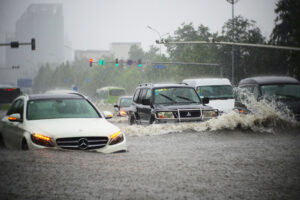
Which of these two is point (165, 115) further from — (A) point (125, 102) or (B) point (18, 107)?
(A) point (125, 102)

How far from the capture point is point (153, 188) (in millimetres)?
6543

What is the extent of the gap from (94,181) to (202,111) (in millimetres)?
8490

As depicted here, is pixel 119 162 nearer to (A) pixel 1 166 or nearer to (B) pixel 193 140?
(A) pixel 1 166

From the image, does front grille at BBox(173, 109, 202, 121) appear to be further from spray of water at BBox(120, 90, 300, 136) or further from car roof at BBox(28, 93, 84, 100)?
car roof at BBox(28, 93, 84, 100)

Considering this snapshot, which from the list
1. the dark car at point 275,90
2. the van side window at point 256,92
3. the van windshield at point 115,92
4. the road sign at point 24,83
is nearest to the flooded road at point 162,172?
the dark car at point 275,90

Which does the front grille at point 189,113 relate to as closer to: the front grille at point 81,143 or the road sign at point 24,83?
the front grille at point 81,143

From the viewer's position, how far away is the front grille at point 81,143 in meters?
8.63

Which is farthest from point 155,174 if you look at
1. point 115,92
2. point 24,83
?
point 24,83

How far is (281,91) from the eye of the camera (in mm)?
17516

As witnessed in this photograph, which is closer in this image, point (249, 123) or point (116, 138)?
point (116, 138)

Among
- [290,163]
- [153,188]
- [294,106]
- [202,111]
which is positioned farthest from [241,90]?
[153,188]

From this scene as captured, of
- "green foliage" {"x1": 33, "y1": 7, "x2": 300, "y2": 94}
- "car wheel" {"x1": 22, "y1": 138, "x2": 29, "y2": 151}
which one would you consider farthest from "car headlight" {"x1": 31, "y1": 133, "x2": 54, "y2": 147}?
"green foliage" {"x1": 33, "y1": 7, "x2": 300, "y2": 94}

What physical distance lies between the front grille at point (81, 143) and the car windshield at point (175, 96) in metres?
6.84

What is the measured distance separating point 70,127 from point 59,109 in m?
1.33
